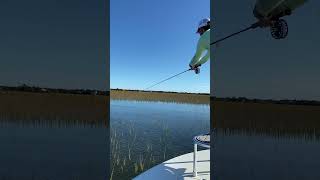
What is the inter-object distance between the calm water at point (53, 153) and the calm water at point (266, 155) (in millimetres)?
912

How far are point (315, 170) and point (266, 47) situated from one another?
1.06 m

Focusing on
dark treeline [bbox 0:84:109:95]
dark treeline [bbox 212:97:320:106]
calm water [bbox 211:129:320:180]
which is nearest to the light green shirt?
dark treeline [bbox 212:97:320:106]

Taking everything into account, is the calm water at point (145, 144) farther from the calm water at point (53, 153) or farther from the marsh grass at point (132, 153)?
the calm water at point (53, 153)

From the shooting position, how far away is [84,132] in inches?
89.2

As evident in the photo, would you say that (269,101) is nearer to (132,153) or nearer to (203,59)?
(203,59)

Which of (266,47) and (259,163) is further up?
(266,47)

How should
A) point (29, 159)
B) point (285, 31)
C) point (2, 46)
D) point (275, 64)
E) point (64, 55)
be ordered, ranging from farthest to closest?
point (29, 159) → point (64, 55) → point (2, 46) → point (275, 64) → point (285, 31)

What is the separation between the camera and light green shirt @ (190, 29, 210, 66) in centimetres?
196

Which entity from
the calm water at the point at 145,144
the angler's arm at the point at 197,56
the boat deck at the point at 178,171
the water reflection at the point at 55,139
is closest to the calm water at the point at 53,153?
the water reflection at the point at 55,139

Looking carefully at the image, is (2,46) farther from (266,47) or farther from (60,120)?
(266,47)

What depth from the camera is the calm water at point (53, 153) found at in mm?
2145

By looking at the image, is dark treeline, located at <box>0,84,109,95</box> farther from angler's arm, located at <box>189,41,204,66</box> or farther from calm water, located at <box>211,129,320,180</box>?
calm water, located at <box>211,129,320,180</box>

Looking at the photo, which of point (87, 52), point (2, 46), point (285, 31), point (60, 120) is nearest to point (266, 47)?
point (285, 31)

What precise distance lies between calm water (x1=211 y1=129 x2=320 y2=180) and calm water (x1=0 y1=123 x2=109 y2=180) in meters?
0.91
